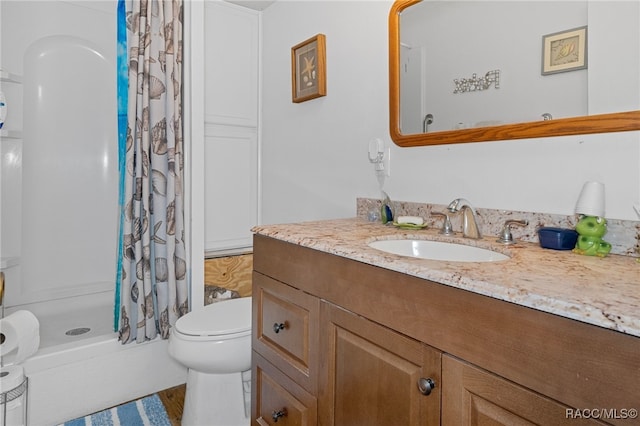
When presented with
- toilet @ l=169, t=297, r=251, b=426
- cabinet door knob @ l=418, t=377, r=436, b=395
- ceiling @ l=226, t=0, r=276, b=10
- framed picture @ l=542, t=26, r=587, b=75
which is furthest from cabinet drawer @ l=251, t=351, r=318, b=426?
ceiling @ l=226, t=0, r=276, b=10

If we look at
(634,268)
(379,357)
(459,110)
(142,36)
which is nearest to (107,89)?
(142,36)

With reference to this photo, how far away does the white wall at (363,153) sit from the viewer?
3.39ft

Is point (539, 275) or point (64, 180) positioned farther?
point (64, 180)

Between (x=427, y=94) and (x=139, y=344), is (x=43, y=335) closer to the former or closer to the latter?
(x=139, y=344)

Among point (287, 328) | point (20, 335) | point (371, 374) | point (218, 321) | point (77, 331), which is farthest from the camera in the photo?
point (77, 331)

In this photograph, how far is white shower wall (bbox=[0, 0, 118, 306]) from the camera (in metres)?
2.23

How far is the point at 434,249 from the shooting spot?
121cm

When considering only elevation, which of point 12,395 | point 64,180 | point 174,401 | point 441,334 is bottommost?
point 174,401

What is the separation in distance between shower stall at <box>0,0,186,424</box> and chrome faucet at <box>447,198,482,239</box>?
1676mm

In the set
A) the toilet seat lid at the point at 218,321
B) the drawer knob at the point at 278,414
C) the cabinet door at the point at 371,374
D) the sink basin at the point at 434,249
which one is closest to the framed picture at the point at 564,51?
the sink basin at the point at 434,249

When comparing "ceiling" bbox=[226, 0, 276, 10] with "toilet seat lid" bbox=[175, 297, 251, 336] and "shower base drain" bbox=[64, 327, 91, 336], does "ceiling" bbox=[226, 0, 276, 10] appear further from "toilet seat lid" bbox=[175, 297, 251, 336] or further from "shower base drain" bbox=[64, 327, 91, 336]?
"shower base drain" bbox=[64, 327, 91, 336]

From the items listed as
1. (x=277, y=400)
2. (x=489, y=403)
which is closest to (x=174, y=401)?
(x=277, y=400)

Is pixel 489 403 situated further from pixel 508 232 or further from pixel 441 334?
pixel 508 232

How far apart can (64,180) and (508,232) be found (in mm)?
2538
